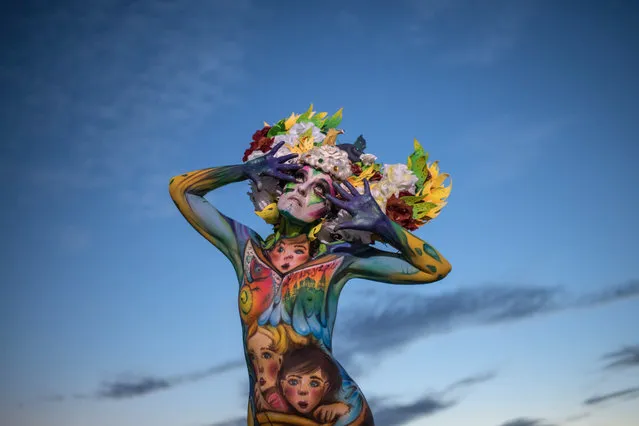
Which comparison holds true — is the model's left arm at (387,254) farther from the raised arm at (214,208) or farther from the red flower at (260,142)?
the red flower at (260,142)

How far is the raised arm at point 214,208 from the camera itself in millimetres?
6039

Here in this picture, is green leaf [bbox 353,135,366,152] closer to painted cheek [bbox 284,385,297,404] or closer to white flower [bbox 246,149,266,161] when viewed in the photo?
white flower [bbox 246,149,266,161]

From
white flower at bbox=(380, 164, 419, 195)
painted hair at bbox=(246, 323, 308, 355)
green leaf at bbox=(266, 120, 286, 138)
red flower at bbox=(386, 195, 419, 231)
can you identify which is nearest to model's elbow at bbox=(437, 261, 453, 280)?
red flower at bbox=(386, 195, 419, 231)

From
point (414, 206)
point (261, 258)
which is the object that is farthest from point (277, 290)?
point (414, 206)

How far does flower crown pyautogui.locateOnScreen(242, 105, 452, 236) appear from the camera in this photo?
604cm

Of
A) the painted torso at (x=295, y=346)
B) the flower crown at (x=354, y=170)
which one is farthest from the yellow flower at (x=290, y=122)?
the painted torso at (x=295, y=346)

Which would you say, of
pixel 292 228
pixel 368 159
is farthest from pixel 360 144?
pixel 292 228

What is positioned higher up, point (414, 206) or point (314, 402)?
point (414, 206)

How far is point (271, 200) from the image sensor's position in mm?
6137

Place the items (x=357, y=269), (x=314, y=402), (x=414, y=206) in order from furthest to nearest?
1. (x=414, y=206)
2. (x=357, y=269)
3. (x=314, y=402)

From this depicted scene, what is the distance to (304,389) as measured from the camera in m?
5.51

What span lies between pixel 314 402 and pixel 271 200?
152 centimetres

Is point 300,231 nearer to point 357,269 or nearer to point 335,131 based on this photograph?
point 357,269

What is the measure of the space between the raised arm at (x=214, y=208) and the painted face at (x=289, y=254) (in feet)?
0.83
